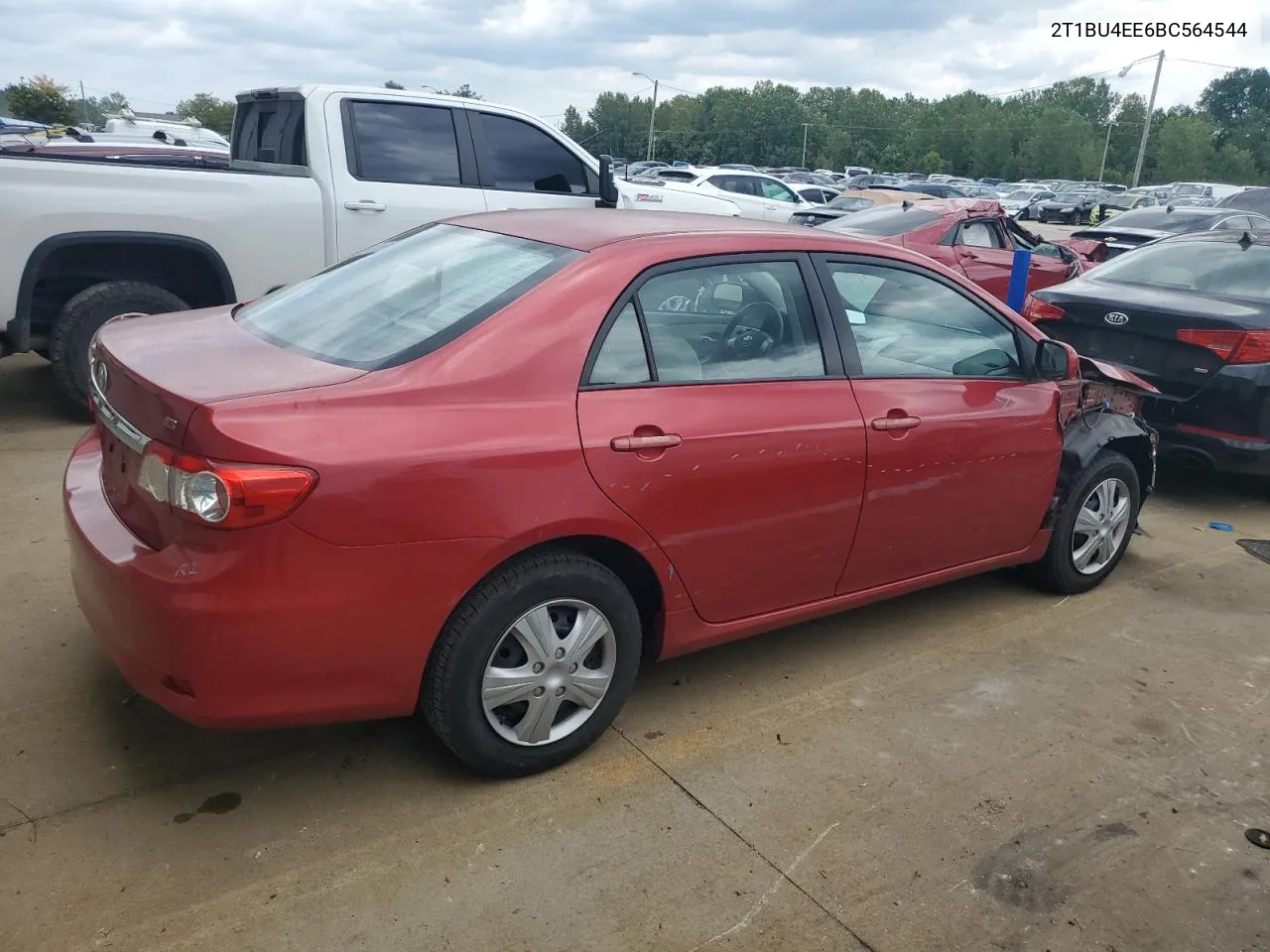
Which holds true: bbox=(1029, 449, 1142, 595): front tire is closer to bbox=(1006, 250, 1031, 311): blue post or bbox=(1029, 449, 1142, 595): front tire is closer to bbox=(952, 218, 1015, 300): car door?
bbox=(1006, 250, 1031, 311): blue post

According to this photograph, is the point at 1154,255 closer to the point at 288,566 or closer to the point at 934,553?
the point at 934,553

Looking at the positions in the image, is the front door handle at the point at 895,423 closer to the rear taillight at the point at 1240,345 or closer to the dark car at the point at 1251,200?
the rear taillight at the point at 1240,345

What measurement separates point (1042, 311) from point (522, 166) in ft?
12.1

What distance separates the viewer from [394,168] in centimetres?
705

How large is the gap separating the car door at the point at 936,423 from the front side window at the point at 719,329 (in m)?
0.17

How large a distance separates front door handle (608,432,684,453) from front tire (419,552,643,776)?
332 mm

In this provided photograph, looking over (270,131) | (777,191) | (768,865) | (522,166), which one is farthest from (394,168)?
(777,191)

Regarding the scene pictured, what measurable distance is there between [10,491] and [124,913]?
3289 mm

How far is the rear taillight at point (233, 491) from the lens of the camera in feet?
7.97

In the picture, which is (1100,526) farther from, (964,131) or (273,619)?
(964,131)

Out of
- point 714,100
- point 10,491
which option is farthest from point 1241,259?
point 714,100

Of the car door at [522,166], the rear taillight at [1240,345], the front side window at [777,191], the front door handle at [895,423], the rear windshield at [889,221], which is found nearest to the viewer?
the front door handle at [895,423]

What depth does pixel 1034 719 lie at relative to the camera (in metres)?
3.60

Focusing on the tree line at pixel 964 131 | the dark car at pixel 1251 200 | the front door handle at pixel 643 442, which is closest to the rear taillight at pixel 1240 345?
the front door handle at pixel 643 442
